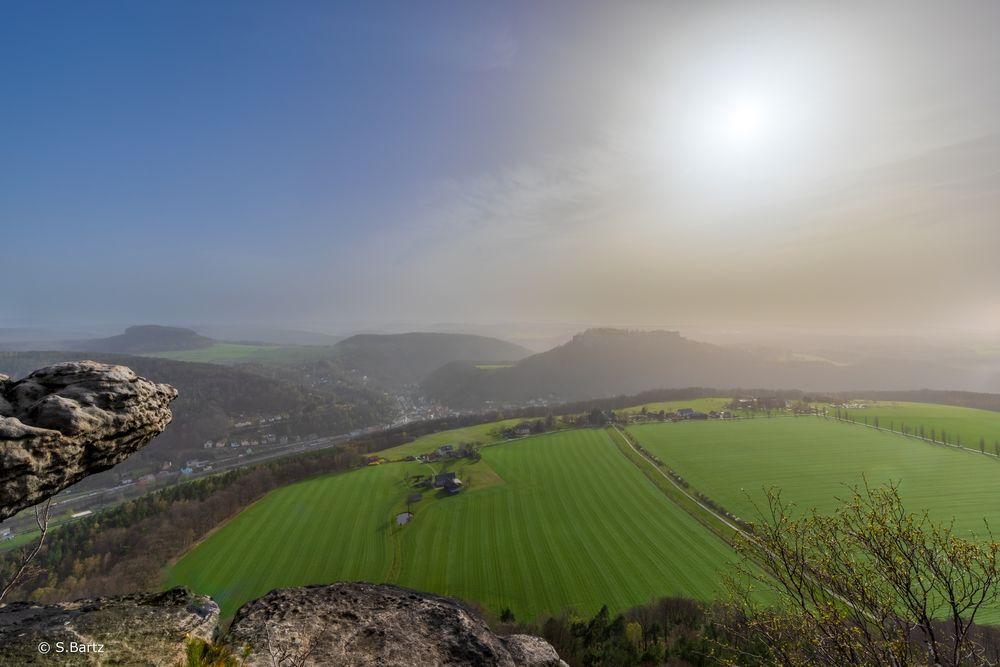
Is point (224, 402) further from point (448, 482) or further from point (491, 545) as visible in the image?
point (491, 545)

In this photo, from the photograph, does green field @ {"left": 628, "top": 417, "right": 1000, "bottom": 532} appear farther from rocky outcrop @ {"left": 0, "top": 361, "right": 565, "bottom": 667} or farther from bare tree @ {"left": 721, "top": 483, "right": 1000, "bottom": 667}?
rocky outcrop @ {"left": 0, "top": 361, "right": 565, "bottom": 667}

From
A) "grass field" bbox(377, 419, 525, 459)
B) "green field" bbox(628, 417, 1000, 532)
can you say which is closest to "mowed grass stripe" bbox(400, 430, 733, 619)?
"green field" bbox(628, 417, 1000, 532)

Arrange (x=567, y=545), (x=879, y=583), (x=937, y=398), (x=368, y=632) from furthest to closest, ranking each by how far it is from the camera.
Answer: (x=937, y=398) < (x=567, y=545) < (x=879, y=583) < (x=368, y=632)

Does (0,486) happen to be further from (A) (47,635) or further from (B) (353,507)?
(B) (353,507)

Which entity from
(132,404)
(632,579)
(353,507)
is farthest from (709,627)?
(353,507)

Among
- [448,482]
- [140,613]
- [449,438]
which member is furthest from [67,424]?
[449,438]

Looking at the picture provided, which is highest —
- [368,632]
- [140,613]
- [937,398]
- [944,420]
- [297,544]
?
[937,398]
